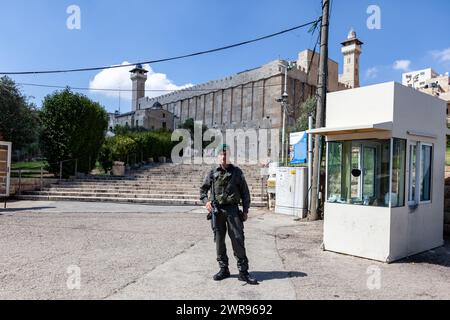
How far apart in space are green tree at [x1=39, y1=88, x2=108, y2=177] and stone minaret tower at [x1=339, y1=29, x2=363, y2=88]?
7260 centimetres

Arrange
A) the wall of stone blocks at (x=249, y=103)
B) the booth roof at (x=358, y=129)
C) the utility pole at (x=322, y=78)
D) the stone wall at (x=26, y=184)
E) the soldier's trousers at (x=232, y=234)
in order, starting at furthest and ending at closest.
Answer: the wall of stone blocks at (x=249, y=103), the stone wall at (x=26, y=184), the utility pole at (x=322, y=78), the booth roof at (x=358, y=129), the soldier's trousers at (x=232, y=234)

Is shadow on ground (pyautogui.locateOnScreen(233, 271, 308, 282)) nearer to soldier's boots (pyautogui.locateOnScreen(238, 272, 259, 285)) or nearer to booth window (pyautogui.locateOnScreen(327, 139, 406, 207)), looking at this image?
soldier's boots (pyautogui.locateOnScreen(238, 272, 259, 285))

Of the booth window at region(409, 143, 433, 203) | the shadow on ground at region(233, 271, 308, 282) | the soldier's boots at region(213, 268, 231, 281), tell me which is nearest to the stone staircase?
the booth window at region(409, 143, 433, 203)

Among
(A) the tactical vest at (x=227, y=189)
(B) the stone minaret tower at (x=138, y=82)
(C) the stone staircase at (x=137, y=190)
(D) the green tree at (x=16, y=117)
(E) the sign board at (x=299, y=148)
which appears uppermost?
(B) the stone minaret tower at (x=138, y=82)

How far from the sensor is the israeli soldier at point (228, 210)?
499 cm

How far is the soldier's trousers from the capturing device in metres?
4.97

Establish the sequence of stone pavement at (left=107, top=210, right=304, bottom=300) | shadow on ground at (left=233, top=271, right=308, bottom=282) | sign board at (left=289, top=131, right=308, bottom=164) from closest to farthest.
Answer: stone pavement at (left=107, top=210, right=304, bottom=300), shadow on ground at (left=233, top=271, right=308, bottom=282), sign board at (left=289, top=131, right=308, bottom=164)

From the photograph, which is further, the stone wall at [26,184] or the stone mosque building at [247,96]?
the stone mosque building at [247,96]

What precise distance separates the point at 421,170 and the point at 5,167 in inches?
533

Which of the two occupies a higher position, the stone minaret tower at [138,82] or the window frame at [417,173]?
the stone minaret tower at [138,82]

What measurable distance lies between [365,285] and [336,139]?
300 centimetres

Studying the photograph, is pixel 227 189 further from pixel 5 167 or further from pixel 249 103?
pixel 249 103

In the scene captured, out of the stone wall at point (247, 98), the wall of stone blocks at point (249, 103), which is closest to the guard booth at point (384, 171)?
the wall of stone blocks at point (249, 103)

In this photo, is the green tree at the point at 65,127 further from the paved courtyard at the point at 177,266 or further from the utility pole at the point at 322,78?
the utility pole at the point at 322,78
